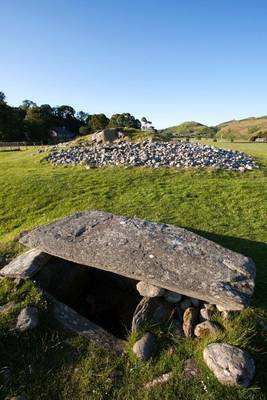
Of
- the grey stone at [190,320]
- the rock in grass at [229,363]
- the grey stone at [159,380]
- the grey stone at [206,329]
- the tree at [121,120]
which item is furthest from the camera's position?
the tree at [121,120]

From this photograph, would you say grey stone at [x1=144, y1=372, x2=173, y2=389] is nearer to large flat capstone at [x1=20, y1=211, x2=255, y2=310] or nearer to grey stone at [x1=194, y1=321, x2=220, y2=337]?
grey stone at [x1=194, y1=321, x2=220, y2=337]

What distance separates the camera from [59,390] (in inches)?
210

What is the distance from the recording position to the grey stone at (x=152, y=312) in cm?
628

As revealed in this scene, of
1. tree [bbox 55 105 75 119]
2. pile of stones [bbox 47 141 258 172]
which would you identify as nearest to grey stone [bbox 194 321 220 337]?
pile of stones [bbox 47 141 258 172]

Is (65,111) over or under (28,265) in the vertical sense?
under

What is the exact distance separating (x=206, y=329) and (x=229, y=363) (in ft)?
2.64

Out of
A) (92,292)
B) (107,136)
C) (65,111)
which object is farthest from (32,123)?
(92,292)

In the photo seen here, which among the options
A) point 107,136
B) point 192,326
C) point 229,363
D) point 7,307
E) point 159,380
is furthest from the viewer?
point 107,136

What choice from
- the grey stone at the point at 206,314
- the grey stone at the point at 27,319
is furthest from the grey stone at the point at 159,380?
the grey stone at the point at 27,319

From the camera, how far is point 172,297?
662 cm

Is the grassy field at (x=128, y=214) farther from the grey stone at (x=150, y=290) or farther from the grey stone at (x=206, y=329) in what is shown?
the grey stone at (x=150, y=290)

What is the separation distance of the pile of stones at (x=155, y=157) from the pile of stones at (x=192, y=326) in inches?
533

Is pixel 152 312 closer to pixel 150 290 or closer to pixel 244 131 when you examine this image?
pixel 150 290

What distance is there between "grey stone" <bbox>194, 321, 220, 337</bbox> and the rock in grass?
33 centimetres
